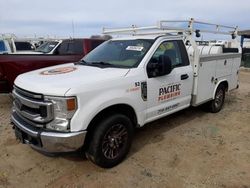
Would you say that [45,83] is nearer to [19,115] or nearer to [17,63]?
[19,115]

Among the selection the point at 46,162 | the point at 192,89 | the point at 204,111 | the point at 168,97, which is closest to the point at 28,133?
the point at 46,162

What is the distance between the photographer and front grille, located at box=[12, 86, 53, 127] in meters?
3.21

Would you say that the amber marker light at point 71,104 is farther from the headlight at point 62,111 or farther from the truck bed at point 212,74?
the truck bed at point 212,74

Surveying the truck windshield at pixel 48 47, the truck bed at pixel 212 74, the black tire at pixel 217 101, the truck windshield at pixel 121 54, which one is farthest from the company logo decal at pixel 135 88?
the truck windshield at pixel 48 47

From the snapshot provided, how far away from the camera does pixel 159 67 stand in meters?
4.17

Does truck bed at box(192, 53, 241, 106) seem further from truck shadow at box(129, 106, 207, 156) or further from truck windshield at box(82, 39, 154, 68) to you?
truck windshield at box(82, 39, 154, 68)

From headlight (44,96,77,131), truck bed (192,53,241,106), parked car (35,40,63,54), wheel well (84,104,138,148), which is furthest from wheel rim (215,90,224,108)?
parked car (35,40,63,54)

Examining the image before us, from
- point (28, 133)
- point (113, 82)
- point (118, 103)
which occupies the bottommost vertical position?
A: point (28, 133)

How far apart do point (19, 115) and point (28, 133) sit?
51 cm

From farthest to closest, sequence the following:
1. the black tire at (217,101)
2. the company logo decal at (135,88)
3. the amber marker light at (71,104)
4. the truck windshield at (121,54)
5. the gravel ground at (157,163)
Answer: the black tire at (217,101) → the truck windshield at (121,54) → the company logo decal at (135,88) → the gravel ground at (157,163) → the amber marker light at (71,104)

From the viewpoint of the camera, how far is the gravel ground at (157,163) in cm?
346

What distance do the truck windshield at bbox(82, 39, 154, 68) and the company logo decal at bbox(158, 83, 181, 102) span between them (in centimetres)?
68

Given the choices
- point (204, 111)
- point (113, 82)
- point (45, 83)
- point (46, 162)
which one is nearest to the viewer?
point (45, 83)

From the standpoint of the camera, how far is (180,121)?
19.2 feet
